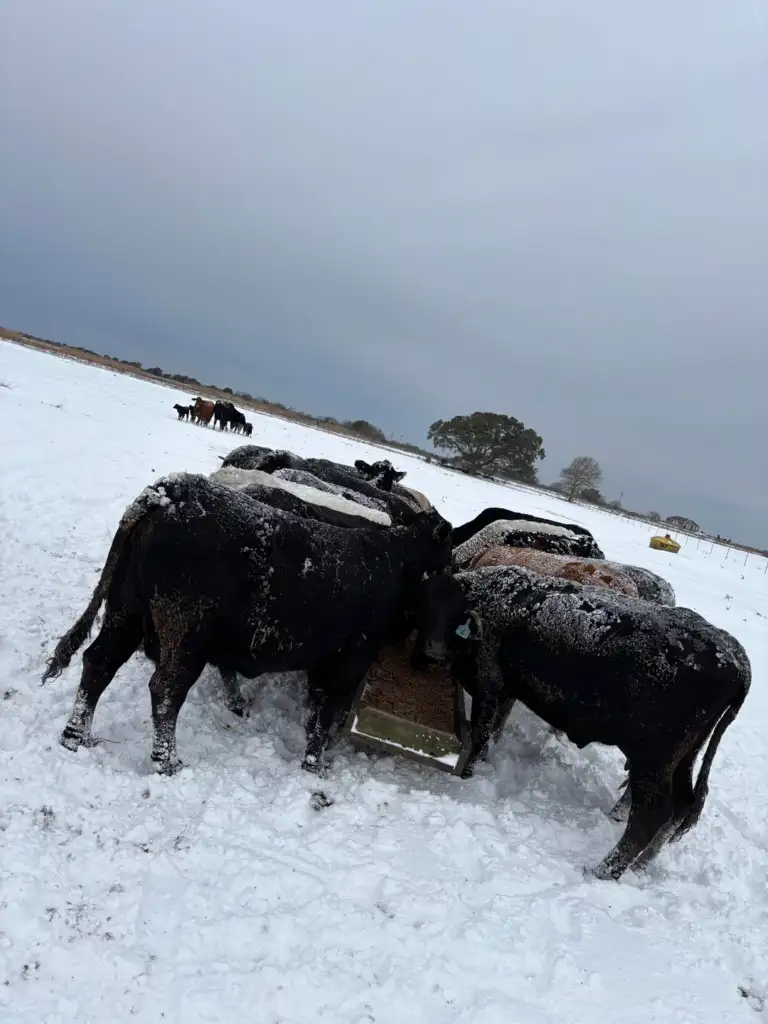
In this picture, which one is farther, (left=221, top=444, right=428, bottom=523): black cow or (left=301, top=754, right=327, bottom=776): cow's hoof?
(left=221, top=444, right=428, bottom=523): black cow

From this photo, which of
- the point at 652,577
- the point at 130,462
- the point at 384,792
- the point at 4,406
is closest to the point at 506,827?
the point at 384,792

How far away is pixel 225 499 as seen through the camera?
4023 millimetres

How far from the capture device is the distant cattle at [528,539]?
304 inches

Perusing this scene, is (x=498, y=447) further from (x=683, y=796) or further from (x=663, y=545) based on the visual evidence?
(x=683, y=796)

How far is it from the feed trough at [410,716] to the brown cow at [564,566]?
1531 mm

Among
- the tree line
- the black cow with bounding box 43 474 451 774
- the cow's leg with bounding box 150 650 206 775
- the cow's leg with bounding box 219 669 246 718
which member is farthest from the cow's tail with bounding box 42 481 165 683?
the tree line

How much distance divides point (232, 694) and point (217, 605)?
4.28 feet

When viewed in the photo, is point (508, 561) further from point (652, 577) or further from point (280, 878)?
point (280, 878)

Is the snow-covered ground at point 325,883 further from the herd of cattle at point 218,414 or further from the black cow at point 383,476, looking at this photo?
the herd of cattle at point 218,414

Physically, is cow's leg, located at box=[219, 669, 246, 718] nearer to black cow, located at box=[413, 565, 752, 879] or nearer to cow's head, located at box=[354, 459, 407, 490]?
black cow, located at box=[413, 565, 752, 879]

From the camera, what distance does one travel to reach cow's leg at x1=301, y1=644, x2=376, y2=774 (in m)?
4.47

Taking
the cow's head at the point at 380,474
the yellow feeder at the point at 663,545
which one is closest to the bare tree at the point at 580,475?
the yellow feeder at the point at 663,545

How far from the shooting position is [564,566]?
6449 millimetres

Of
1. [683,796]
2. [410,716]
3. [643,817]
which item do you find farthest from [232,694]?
[683,796]
